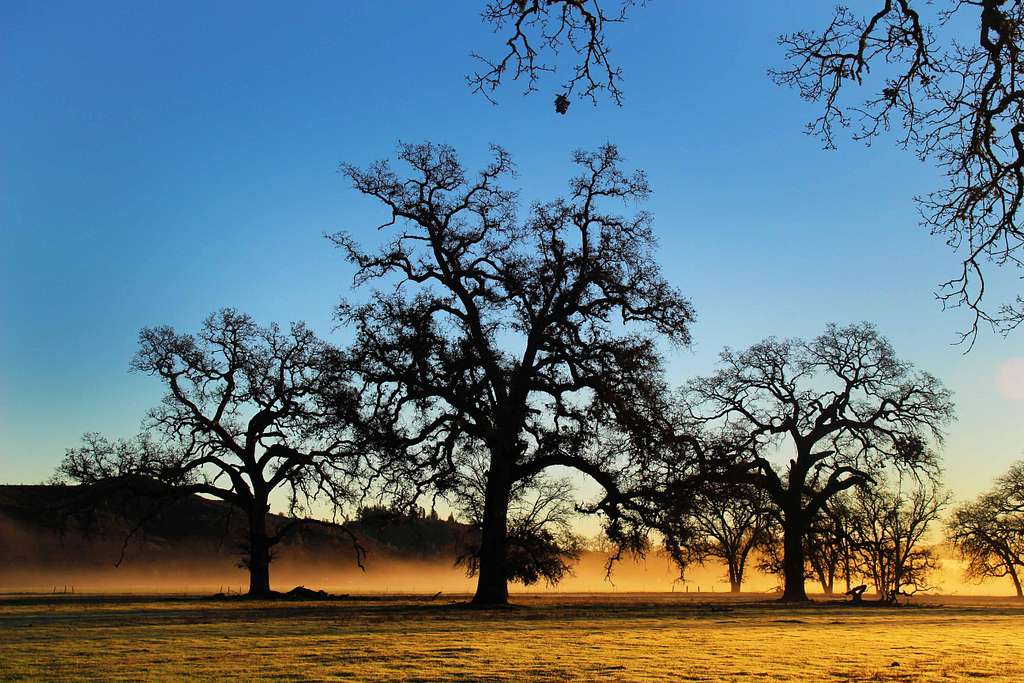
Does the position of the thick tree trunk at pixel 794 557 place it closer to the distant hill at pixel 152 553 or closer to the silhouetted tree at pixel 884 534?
the silhouetted tree at pixel 884 534

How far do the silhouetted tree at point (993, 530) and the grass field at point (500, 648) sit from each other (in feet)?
130

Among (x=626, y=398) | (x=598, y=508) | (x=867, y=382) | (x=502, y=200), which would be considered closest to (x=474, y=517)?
(x=598, y=508)

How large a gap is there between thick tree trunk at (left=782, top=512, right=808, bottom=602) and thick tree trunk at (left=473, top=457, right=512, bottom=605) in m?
18.5

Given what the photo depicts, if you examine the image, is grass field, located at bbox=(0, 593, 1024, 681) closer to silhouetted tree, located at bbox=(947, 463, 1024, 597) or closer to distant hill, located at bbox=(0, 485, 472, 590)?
silhouetted tree, located at bbox=(947, 463, 1024, 597)

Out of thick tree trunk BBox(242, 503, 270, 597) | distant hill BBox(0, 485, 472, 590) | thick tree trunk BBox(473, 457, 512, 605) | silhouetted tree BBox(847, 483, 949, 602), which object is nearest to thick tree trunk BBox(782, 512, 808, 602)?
silhouetted tree BBox(847, 483, 949, 602)

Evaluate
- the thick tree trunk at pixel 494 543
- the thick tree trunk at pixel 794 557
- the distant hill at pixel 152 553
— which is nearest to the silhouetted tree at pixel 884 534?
the thick tree trunk at pixel 794 557

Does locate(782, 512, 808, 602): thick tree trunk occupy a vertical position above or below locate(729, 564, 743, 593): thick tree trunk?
above

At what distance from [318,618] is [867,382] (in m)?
29.1

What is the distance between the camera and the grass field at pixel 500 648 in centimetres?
1186

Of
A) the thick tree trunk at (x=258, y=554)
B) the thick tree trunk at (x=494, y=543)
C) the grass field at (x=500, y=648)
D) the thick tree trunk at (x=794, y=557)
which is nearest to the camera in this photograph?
the grass field at (x=500, y=648)

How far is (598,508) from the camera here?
29.0 meters

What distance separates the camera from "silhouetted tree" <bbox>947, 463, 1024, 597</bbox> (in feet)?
196

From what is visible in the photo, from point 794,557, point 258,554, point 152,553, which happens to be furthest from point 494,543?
point 152,553

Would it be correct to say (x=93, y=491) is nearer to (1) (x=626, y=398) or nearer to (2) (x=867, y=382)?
(1) (x=626, y=398)
